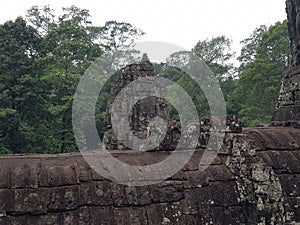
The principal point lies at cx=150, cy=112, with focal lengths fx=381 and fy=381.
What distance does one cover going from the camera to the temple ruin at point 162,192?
4746mm

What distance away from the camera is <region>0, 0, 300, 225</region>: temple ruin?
475 centimetres

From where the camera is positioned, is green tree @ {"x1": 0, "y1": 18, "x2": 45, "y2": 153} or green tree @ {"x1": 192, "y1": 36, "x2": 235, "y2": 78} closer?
green tree @ {"x1": 0, "y1": 18, "x2": 45, "y2": 153}

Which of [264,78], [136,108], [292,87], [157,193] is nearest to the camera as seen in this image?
[157,193]

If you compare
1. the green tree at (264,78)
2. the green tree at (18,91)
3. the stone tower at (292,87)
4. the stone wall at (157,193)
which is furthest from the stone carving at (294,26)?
the green tree at (264,78)

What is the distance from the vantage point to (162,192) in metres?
5.34

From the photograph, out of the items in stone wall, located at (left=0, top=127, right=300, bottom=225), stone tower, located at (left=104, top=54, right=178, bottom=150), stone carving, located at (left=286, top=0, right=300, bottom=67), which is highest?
stone carving, located at (left=286, top=0, right=300, bottom=67)

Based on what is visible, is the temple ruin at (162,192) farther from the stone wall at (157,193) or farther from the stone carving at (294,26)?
the stone carving at (294,26)

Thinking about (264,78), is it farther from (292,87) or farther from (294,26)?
(292,87)

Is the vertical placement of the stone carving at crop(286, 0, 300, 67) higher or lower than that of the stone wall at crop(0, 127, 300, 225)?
higher

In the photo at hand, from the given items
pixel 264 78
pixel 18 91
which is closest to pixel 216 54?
pixel 264 78

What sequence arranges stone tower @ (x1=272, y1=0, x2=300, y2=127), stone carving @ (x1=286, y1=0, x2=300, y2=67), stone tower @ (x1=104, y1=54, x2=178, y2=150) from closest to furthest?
1. stone tower @ (x1=104, y1=54, x2=178, y2=150)
2. stone tower @ (x1=272, y1=0, x2=300, y2=127)
3. stone carving @ (x1=286, y1=0, x2=300, y2=67)

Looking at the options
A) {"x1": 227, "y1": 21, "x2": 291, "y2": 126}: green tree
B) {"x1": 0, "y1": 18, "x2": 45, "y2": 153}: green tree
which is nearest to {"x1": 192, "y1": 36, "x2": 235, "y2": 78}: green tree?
{"x1": 227, "y1": 21, "x2": 291, "y2": 126}: green tree

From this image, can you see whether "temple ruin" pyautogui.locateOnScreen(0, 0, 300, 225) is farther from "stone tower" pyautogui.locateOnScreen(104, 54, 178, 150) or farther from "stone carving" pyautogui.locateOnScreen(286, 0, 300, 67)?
"stone carving" pyautogui.locateOnScreen(286, 0, 300, 67)

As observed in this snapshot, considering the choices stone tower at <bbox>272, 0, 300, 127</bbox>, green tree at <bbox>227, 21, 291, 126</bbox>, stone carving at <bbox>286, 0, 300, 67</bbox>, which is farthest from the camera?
green tree at <bbox>227, 21, 291, 126</bbox>
